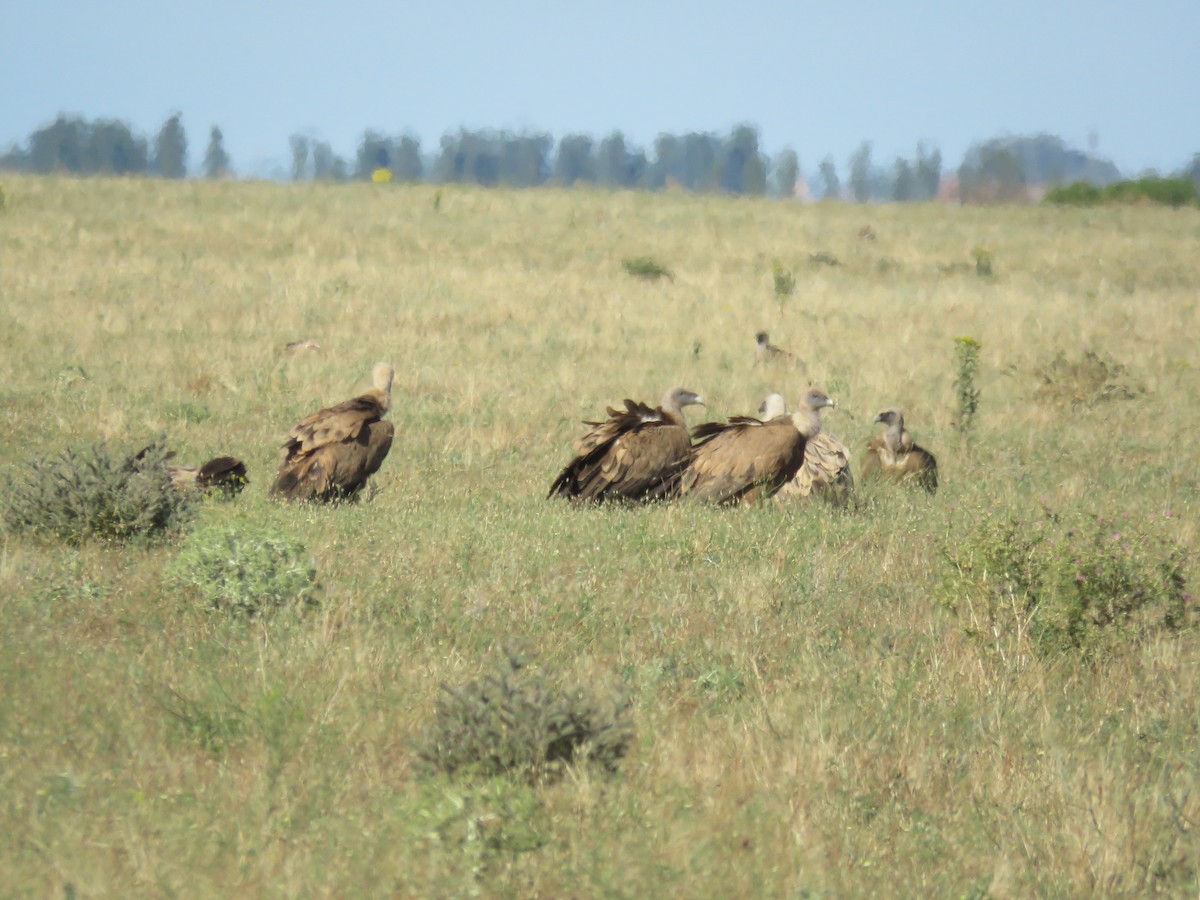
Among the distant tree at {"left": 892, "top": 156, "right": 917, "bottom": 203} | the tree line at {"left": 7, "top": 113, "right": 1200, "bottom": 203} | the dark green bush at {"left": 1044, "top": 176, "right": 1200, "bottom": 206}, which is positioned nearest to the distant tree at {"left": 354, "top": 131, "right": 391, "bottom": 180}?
the tree line at {"left": 7, "top": 113, "right": 1200, "bottom": 203}

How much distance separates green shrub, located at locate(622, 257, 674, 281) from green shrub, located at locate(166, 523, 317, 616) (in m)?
21.4

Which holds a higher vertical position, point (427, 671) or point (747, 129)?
point (747, 129)

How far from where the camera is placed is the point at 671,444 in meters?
9.81

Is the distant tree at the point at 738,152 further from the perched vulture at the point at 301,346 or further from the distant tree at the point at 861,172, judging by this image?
the perched vulture at the point at 301,346

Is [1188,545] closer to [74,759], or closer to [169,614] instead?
[169,614]

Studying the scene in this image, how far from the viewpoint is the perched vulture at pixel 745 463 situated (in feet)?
31.2

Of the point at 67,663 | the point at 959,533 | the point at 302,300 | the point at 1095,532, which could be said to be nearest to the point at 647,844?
the point at 67,663

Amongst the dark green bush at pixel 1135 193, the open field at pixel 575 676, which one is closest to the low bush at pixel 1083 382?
the open field at pixel 575 676

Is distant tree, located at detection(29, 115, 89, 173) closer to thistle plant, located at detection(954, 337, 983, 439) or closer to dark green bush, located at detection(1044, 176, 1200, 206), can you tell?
dark green bush, located at detection(1044, 176, 1200, 206)

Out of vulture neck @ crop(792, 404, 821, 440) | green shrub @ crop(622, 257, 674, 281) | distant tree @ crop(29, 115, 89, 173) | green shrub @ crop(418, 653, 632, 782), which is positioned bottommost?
green shrub @ crop(418, 653, 632, 782)

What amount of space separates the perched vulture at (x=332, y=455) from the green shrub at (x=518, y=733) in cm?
544

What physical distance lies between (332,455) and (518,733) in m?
5.83

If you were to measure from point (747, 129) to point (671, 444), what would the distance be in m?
190

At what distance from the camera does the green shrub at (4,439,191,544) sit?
699 centimetres
